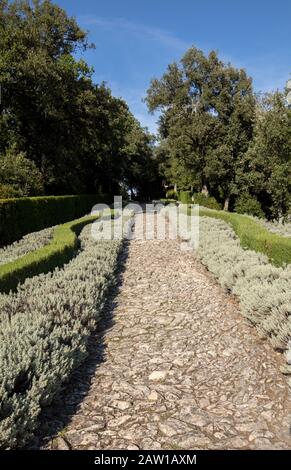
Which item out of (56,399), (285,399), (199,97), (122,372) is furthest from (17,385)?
(199,97)

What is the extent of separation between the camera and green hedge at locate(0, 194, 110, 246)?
13164 mm

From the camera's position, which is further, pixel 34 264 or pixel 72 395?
pixel 34 264

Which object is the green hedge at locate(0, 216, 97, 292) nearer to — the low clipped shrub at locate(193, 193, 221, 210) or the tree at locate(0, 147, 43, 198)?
the tree at locate(0, 147, 43, 198)

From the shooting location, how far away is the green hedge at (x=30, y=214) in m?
13.2

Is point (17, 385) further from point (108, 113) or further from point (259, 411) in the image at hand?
point (108, 113)

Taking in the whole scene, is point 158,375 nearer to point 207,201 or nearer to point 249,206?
point 207,201

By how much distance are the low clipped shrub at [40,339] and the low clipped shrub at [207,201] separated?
23.1m

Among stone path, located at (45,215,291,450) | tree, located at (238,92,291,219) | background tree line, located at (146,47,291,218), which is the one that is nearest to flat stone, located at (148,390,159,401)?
stone path, located at (45,215,291,450)

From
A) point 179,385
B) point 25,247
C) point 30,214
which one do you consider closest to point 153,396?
point 179,385

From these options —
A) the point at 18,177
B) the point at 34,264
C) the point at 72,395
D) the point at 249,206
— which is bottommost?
the point at 72,395

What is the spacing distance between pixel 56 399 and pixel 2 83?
21.0 meters

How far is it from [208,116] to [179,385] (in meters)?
29.1

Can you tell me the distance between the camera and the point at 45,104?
21594mm

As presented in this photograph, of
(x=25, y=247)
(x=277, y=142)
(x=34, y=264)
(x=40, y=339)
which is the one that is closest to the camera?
(x=40, y=339)
